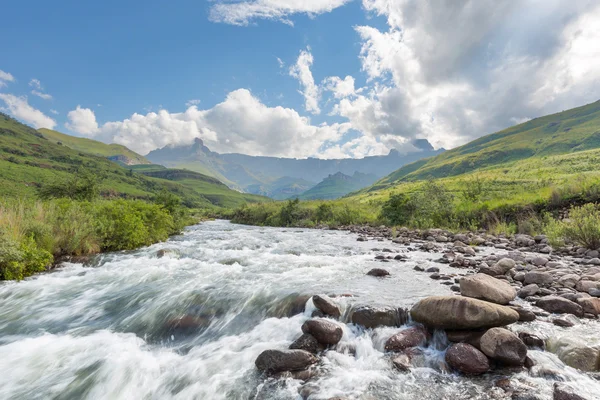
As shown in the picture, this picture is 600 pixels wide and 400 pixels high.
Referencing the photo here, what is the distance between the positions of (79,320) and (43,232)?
31.4 ft

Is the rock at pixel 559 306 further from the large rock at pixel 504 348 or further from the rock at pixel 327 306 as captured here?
the rock at pixel 327 306

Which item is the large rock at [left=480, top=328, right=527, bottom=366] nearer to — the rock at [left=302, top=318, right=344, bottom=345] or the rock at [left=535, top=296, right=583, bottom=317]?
the rock at [left=302, top=318, right=344, bottom=345]

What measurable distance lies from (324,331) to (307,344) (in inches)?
20.7

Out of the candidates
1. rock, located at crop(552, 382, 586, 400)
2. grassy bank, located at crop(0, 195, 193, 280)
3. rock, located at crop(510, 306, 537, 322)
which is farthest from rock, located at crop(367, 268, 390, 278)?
grassy bank, located at crop(0, 195, 193, 280)

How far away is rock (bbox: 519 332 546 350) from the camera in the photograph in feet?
20.7

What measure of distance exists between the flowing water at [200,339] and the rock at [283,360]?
0.25m

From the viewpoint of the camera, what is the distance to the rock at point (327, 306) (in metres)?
8.42

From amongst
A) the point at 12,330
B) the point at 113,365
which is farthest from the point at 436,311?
the point at 12,330

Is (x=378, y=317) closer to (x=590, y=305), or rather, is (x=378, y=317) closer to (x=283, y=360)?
(x=283, y=360)

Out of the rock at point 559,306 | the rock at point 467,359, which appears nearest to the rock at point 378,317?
the rock at point 467,359

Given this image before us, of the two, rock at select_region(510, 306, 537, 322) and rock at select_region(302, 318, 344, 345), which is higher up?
rock at select_region(510, 306, 537, 322)

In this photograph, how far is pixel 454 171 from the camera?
621 ft

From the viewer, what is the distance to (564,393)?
15.4ft

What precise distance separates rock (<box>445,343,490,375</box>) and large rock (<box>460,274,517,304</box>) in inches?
81.8
